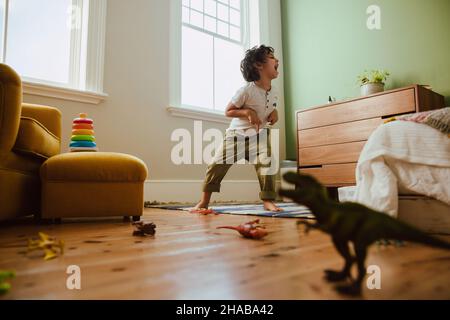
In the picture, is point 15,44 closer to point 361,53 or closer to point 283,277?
point 283,277

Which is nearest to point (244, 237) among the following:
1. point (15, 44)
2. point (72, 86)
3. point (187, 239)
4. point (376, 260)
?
point (187, 239)

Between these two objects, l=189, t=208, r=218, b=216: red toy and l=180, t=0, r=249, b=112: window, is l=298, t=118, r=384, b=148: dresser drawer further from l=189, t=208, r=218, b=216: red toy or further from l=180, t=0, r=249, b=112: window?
l=189, t=208, r=218, b=216: red toy

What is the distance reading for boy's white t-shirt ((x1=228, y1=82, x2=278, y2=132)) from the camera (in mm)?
2252

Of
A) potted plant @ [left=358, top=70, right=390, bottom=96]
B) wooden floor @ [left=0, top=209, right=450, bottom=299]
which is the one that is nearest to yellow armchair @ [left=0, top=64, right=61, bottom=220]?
wooden floor @ [left=0, top=209, right=450, bottom=299]

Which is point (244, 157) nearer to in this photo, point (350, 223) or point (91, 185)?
point (91, 185)

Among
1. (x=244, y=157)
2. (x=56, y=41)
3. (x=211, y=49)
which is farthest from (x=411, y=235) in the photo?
(x=211, y=49)

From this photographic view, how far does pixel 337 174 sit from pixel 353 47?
1.47 metres

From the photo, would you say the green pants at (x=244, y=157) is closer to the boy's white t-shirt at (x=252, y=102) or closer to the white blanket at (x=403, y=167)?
the boy's white t-shirt at (x=252, y=102)

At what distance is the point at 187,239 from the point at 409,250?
68 centimetres

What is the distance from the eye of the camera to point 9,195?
1404mm

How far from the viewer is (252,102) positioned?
7.45 feet

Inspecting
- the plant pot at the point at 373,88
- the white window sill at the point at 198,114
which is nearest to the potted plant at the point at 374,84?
the plant pot at the point at 373,88

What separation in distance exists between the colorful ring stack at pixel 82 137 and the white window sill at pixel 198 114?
0.96 meters

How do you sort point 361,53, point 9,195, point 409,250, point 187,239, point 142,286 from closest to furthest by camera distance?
point 142,286, point 409,250, point 187,239, point 9,195, point 361,53
